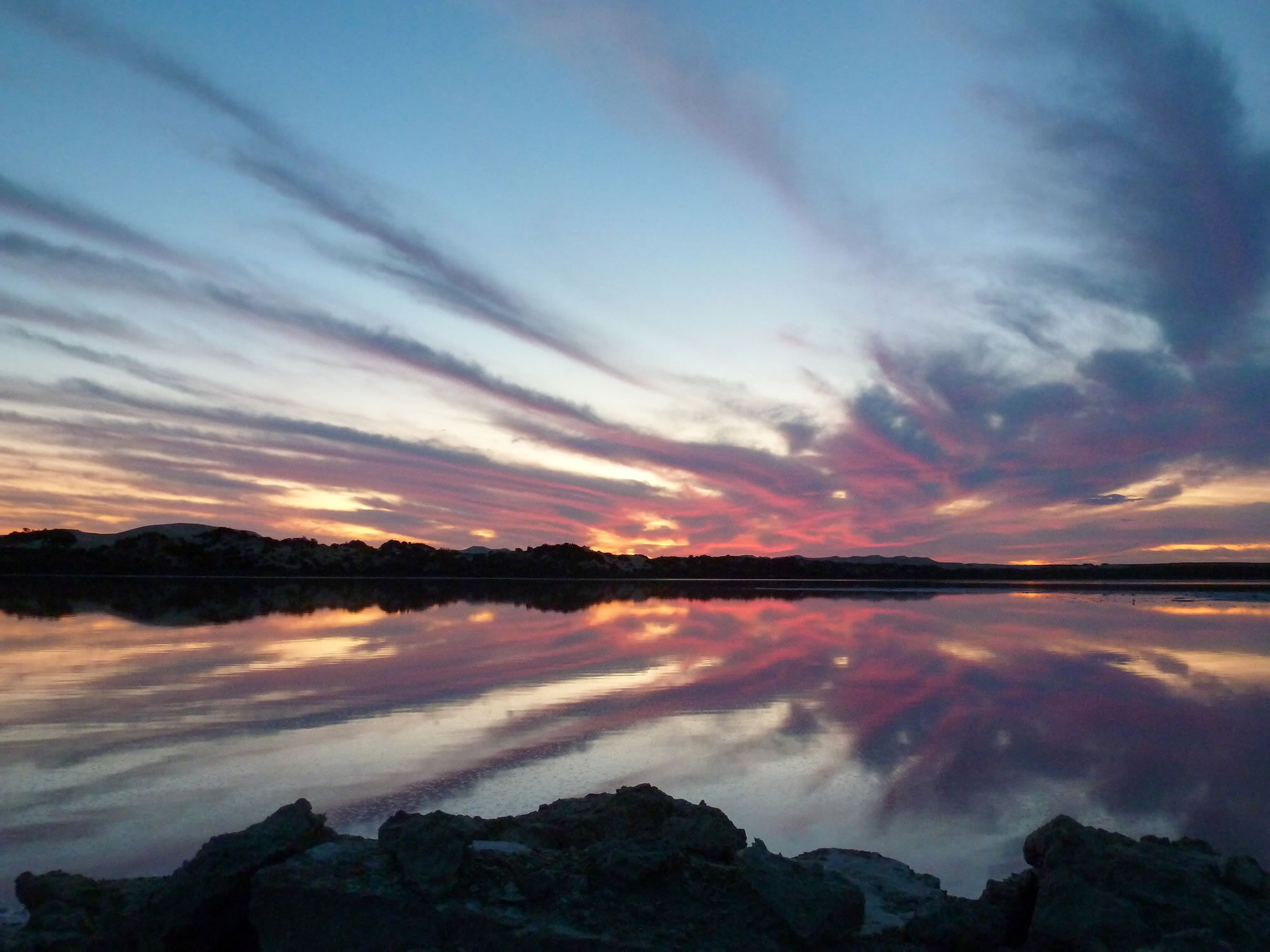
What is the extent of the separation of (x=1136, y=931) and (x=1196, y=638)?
15759 mm

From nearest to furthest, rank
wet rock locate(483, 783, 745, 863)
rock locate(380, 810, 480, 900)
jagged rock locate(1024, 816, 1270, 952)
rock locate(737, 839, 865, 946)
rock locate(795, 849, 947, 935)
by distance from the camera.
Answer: jagged rock locate(1024, 816, 1270, 952)
rock locate(737, 839, 865, 946)
rock locate(380, 810, 480, 900)
rock locate(795, 849, 947, 935)
wet rock locate(483, 783, 745, 863)

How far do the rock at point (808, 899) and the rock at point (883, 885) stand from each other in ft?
0.52

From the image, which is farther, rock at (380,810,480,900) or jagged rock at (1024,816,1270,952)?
rock at (380,810,480,900)

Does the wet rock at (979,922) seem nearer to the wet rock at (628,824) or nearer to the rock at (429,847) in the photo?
the wet rock at (628,824)

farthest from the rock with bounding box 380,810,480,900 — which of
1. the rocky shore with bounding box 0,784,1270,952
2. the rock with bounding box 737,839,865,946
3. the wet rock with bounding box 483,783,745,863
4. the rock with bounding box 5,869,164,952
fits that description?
the rock with bounding box 737,839,865,946

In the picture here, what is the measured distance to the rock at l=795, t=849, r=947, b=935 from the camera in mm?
3766

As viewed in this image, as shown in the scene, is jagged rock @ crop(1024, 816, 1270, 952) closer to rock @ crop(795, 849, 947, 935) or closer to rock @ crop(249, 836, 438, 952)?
rock @ crop(795, 849, 947, 935)

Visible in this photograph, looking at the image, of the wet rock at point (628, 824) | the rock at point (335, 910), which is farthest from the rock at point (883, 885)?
the rock at point (335, 910)

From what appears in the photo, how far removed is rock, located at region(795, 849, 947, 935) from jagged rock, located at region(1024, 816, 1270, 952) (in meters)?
0.50

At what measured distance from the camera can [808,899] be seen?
3516mm

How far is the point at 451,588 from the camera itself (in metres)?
37.8

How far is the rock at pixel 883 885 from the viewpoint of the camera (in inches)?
148

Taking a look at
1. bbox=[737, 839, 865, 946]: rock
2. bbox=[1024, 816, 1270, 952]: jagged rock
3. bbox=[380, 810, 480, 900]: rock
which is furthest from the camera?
bbox=[380, 810, 480, 900]: rock

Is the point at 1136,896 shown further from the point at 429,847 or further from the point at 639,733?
the point at 639,733
